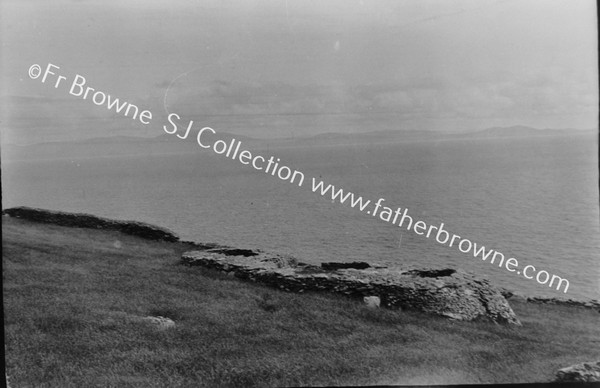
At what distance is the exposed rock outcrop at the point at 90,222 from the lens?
8.60 metres

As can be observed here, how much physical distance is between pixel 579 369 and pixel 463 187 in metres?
3.23

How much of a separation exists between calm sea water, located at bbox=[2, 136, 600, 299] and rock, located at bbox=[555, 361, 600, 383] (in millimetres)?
1087

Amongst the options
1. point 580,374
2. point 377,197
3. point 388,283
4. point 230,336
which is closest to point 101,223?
point 230,336

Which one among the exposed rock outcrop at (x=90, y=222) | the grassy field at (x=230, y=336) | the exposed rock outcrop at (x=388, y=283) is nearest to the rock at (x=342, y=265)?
the exposed rock outcrop at (x=388, y=283)

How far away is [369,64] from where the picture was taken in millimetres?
8172

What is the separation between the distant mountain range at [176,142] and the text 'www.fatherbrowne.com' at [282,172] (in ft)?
0.47

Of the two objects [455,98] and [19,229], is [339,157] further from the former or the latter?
[19,229]

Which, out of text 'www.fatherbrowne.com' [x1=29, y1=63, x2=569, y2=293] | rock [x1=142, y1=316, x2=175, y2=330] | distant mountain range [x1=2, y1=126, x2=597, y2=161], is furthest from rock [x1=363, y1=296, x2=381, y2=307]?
rock [x1=142, y1=316, x2=175, y2=330]

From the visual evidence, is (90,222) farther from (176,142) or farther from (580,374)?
(580,374)

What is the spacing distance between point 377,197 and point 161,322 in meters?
4.02

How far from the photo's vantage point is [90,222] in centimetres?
887

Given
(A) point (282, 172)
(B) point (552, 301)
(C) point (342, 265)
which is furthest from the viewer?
(C) point (342, 265)

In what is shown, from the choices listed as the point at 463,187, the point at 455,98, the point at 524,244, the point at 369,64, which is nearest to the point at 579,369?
the point at 524,244

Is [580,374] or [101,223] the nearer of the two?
[580,374]
